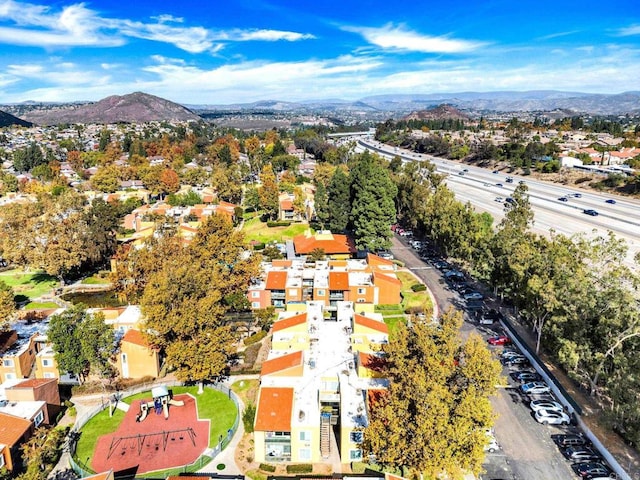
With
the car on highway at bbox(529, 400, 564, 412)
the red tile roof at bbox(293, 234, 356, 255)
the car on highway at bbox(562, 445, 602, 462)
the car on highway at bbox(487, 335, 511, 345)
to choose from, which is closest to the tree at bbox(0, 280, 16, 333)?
the red tile roof at bbox(293, 234, 356, 255)

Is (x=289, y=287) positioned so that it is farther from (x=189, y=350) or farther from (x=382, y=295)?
(x=189, y=350)

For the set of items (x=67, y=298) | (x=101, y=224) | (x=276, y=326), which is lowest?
(x=67, y=298)

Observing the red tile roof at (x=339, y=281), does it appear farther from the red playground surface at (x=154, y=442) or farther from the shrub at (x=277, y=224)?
the shrub at (x=277, y=224)

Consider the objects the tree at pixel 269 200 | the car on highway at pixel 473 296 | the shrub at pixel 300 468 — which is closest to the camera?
the shrub at pixel 300 468

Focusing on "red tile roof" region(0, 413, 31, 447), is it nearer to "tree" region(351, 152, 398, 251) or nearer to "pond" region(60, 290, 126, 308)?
"pond" region(60, 290, 126, 308)

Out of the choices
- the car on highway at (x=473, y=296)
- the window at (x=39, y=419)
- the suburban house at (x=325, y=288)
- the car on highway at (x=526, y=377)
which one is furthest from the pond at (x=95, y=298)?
the car on highway at (x=526, y=377)

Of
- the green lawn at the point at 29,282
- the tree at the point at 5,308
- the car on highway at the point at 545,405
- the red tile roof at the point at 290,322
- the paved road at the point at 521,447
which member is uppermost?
the tree at the point at 5,308

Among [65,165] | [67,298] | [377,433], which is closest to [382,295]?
[377,433]
